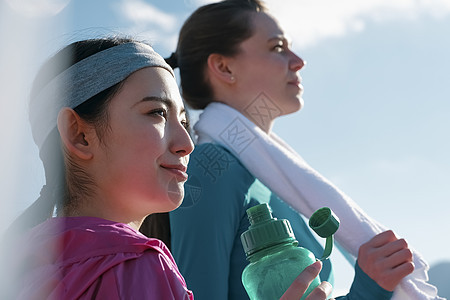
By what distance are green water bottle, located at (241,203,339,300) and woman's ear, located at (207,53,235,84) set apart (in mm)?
1021

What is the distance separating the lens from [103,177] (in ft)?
3.43

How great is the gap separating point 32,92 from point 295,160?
2.88 feet

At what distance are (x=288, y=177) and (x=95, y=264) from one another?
945 mm

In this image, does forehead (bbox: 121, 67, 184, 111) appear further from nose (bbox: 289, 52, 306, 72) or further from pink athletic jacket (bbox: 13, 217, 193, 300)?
nose (bbox: 289, 52, 306, 72)

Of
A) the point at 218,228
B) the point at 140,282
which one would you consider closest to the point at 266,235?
the point at 140,282

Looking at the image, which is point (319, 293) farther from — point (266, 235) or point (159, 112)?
point (159, 112)

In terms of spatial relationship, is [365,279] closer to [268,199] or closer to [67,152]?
[268,199]

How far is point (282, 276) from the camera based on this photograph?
2.91 feet

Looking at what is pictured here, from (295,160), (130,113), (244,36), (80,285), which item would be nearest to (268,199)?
(295,160)

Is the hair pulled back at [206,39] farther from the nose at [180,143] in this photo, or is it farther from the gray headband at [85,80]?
the nose at [180,143]

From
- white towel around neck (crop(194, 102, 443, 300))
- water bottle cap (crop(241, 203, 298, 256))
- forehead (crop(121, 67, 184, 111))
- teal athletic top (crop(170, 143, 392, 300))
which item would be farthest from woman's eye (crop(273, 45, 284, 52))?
water bottle cap (crop(241, 203, 298, 256))

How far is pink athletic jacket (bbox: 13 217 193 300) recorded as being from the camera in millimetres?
883

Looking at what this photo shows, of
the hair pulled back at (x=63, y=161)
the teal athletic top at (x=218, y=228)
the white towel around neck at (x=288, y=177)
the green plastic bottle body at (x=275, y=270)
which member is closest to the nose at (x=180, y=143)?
the hair pulled back at (x=63, y=161)

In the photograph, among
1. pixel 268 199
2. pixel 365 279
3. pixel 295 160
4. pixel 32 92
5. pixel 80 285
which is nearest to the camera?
pixel 80 285
